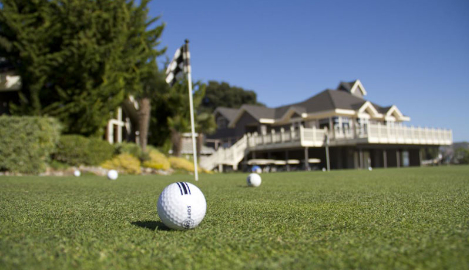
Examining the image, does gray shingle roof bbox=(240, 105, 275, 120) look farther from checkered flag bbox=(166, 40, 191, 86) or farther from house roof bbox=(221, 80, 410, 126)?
checkered flag bbox=(166, 40, 191, 86)

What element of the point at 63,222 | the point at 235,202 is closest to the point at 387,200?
the point at 235,202

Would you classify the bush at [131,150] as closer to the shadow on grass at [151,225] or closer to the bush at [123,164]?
the bush at [123,164]

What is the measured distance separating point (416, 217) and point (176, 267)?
9.53 ft

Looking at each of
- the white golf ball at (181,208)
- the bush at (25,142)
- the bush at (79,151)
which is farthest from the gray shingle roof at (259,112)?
the white golf ball at (181,208)

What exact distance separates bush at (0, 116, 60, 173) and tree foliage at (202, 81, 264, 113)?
2217 inches

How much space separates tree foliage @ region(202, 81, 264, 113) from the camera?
73062 mm

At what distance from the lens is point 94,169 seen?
19.3m

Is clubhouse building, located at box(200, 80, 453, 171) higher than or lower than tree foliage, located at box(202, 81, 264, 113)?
lower

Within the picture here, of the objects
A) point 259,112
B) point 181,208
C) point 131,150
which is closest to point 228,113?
point 259,112

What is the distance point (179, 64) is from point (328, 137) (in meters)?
17.2

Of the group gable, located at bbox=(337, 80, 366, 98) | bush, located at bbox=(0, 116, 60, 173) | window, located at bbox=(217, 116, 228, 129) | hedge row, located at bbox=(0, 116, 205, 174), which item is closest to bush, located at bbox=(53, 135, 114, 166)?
Answer: hedge row, located at bbox=(0, 116, 205, 174)

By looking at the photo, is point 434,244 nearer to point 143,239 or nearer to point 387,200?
point 143,239

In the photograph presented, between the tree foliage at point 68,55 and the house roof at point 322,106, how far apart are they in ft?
59.2

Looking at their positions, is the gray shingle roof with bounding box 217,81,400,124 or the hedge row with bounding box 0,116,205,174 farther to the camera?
the gray shingle roof with bounding box 217,81,400,124
